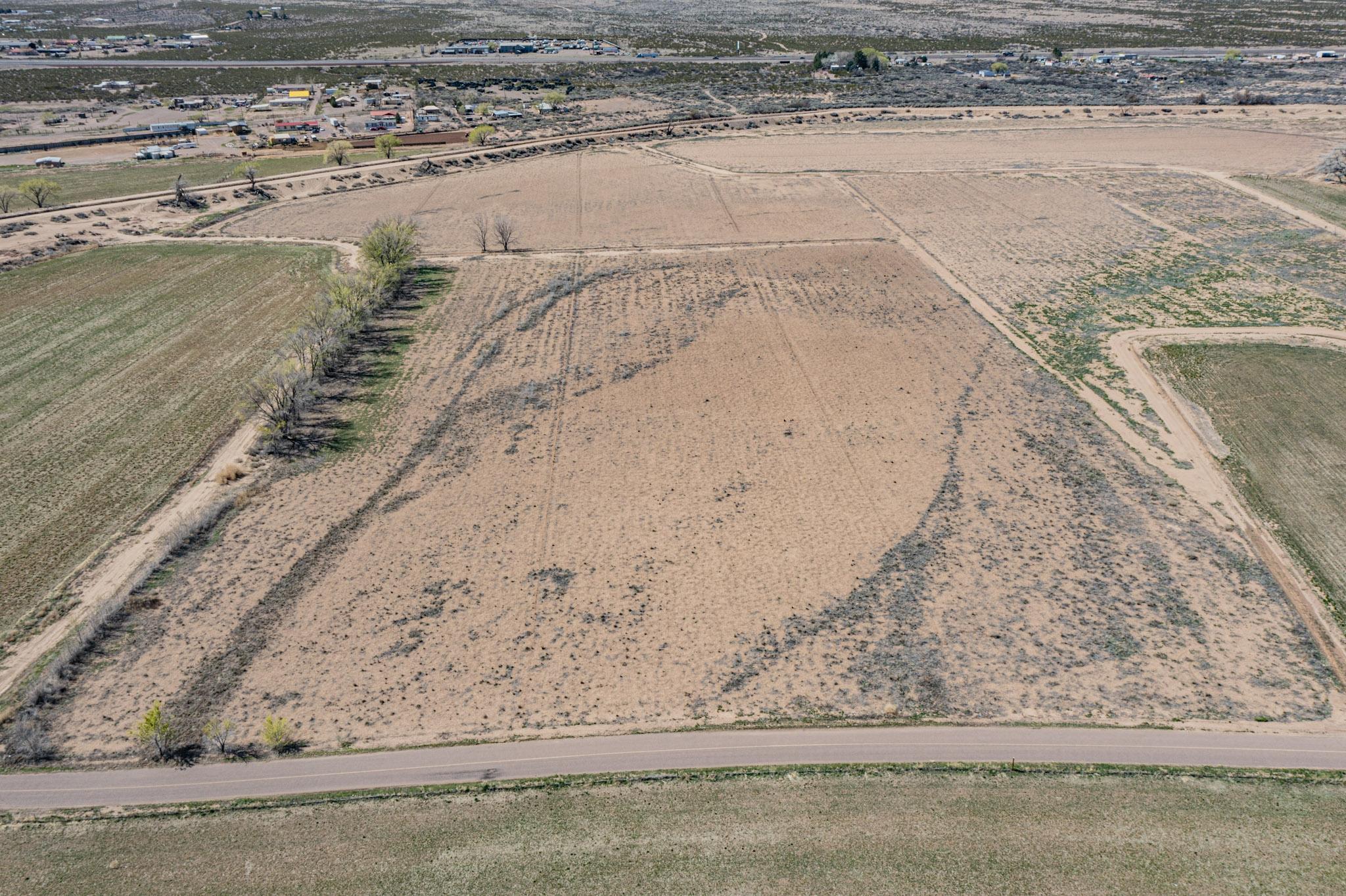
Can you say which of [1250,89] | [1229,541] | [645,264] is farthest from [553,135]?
[1250,89]

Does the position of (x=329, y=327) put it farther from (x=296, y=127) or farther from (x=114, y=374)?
(x=296, y=127)

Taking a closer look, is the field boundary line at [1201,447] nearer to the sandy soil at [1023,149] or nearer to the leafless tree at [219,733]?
the sandy soil at [1023,149]

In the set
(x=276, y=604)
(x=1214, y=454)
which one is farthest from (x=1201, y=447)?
(x=276, y=604)

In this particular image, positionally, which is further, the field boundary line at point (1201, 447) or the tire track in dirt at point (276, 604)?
the field boundary line at point (1201, 447)

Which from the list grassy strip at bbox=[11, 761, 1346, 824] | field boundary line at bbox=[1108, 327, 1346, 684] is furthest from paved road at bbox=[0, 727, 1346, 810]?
field boundary line at bbox=[1108, 327, 1346, 684]

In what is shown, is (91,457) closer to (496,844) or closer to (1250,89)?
(496,844)

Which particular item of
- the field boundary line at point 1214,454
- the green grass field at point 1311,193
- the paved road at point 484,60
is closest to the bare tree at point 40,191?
the paved road at point 484,60

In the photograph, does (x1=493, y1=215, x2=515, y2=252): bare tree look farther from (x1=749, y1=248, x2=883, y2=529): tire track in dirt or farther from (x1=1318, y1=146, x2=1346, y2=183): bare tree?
(x1=1318, y1=146, x2=1346, y2=183): bare tree
